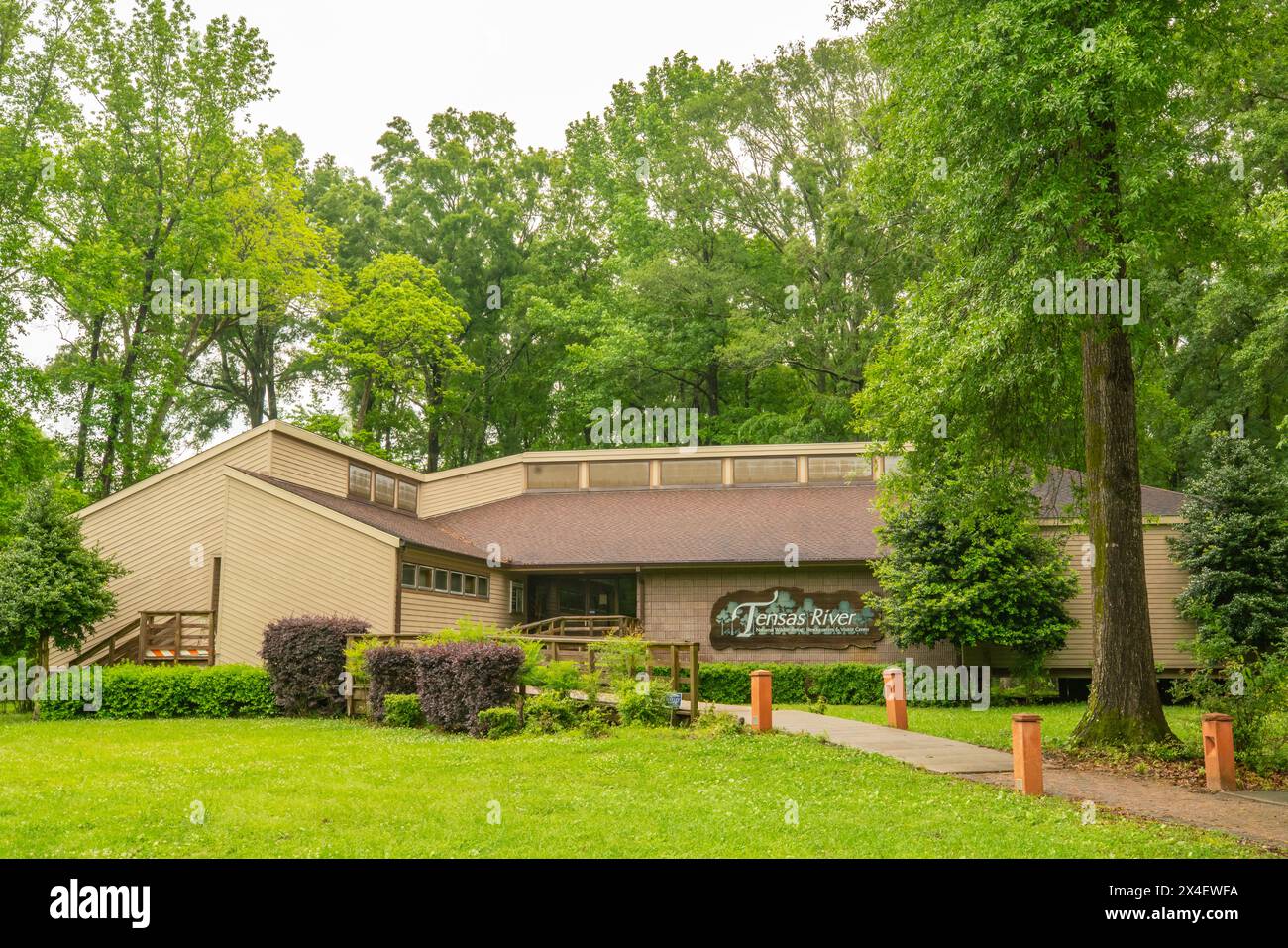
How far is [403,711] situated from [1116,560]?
1134cm

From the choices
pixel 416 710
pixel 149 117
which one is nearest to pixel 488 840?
pixel 416 710

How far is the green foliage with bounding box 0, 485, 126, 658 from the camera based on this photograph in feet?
64.4

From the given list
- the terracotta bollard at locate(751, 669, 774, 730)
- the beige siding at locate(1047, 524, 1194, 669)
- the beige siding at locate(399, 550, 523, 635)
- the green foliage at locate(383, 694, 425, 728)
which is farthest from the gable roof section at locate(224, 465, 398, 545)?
the beige siding at locate(1047, 524, 1194, 669)

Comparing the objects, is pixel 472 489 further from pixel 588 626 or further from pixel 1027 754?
pixel 1027 754

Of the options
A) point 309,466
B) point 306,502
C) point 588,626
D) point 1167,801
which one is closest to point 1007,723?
point 1167,801

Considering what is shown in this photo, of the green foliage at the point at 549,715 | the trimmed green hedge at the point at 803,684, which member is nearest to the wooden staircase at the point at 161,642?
the green foliage at the point at 549,715

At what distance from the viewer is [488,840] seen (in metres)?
8.50

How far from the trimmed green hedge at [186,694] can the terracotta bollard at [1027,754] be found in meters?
13.6

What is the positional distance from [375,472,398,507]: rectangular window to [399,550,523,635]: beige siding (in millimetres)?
4078

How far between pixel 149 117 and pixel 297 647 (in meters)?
24.4

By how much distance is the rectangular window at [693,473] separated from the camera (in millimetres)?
30891

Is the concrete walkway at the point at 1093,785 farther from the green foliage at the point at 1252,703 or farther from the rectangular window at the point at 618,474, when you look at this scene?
the rectangular window at the point at 618,474

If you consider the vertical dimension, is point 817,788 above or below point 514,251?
below
